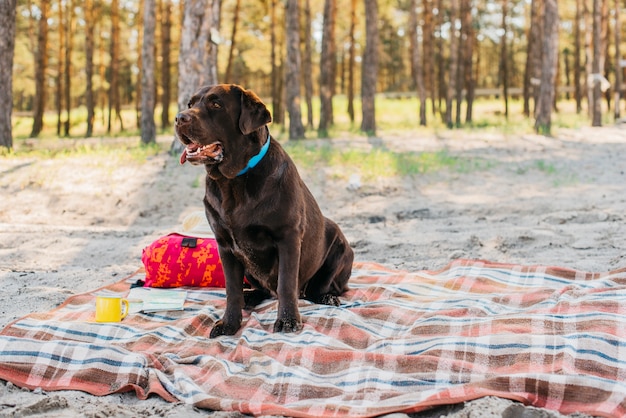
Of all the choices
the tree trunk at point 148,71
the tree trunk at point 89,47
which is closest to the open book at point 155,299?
the tree trunk at point 148,71

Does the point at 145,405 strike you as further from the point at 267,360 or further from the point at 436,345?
the point at 436,345

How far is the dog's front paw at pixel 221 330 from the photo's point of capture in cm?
415

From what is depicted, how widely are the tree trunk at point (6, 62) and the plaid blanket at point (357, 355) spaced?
1007 centimetres

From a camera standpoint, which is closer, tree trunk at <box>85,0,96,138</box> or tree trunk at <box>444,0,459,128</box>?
tree trunk at <box>444,0,459,128</box>

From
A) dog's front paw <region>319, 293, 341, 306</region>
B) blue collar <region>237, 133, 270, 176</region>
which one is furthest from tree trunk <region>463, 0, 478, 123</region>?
blue collar <region>237, 133, 270, 176</region>

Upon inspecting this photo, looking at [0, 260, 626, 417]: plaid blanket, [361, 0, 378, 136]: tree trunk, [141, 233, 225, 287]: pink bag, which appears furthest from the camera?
[361, 0, 378, 136]: tree trunk

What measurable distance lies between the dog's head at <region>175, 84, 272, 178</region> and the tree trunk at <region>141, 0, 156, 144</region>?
13177mm

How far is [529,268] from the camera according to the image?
547 cm

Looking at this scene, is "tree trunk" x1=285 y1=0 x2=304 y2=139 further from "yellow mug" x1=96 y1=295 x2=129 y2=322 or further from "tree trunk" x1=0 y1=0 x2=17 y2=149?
"yellow mug" x1=96 y1=295 x2=129 y2=322

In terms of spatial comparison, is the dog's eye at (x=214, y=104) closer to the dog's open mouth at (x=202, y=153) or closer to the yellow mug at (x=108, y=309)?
the dog's open mouth at (x=202, y=153)

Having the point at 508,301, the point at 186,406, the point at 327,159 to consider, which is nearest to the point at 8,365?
the point at 186,406

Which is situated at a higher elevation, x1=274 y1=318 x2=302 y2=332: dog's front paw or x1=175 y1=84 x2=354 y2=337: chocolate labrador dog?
x1=175 y1=84 x2=354 y2=337: chocolate labrador dog

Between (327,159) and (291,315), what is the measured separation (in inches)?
318

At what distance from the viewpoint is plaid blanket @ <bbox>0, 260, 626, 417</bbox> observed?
295 centimetres
